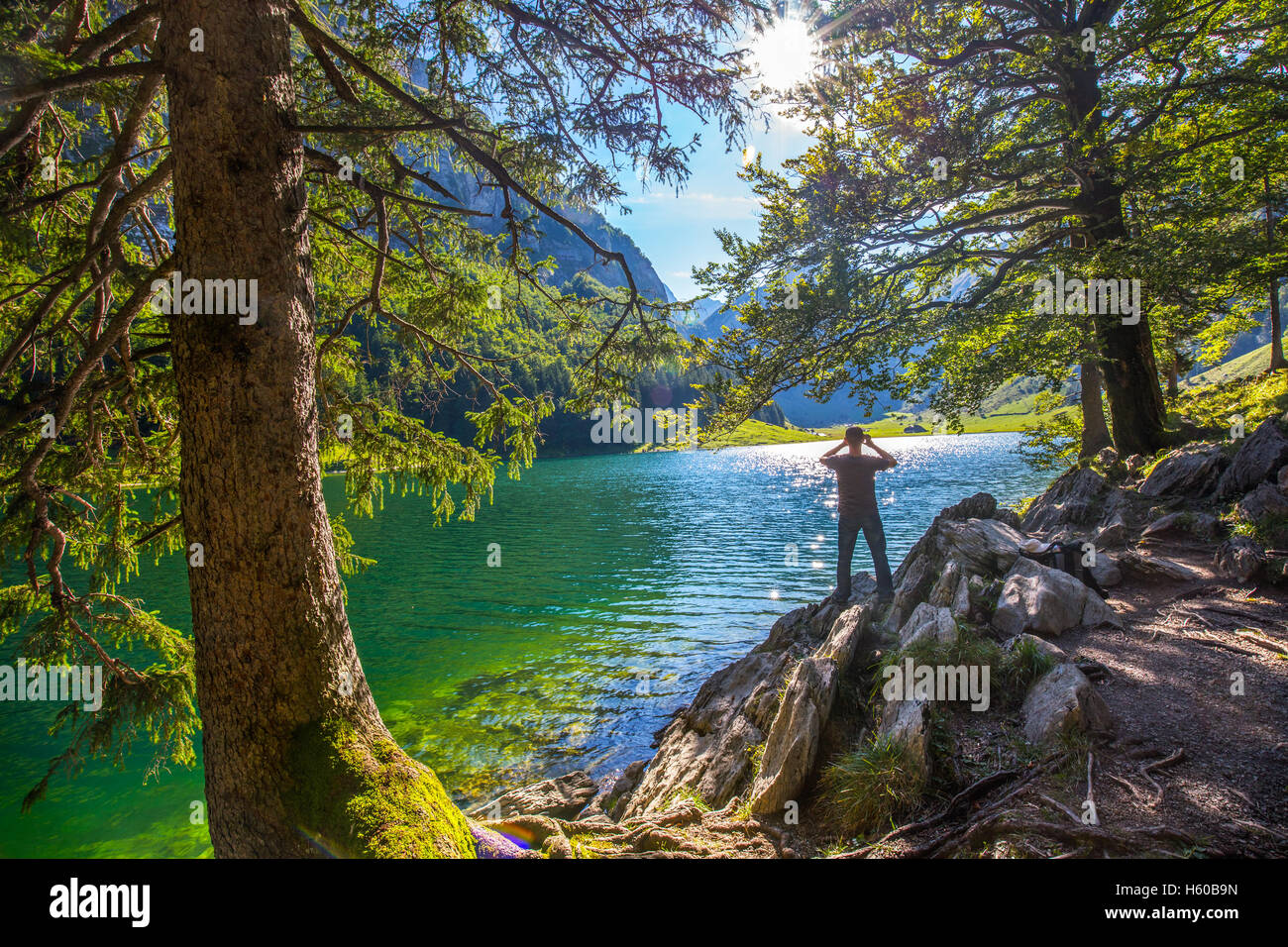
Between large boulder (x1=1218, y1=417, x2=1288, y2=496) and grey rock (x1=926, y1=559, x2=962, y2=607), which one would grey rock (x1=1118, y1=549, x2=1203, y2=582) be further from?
grey rock (x1=926, y1=559, x2=962, y2=607)

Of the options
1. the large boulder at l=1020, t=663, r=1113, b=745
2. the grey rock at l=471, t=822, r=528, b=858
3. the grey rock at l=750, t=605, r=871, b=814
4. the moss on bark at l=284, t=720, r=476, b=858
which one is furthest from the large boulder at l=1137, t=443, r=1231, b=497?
the moss on bark at l=284, t=720, r=476, b=858

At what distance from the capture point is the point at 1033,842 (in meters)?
2.93

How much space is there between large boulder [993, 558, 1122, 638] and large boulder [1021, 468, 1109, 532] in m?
5.96

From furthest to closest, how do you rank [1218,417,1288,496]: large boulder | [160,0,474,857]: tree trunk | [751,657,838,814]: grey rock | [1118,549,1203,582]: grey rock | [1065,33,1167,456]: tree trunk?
[1065,33,1167,456]: tree trunk
[1218,417,1288,496]: large boulder
[1118,549,1203,582]: grey rock
[751,657,838,814]: grey rock
[160,0,474,857]: tree trunk

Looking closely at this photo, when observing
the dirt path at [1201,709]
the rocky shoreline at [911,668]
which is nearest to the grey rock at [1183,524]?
the rocky shoreline at [911,668]

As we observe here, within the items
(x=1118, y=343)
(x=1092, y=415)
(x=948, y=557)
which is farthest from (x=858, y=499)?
(x=1092, y=415)

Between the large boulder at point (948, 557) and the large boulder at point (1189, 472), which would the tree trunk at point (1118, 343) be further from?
the large boulder at point (948, 557)

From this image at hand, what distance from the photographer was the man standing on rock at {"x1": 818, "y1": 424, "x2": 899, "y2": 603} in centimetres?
889

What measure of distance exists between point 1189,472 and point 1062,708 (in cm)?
896

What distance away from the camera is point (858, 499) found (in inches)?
356

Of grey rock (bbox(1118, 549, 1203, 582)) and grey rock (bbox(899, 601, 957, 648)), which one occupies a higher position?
grey rock (bbox(1118, 549, 1203, 582))

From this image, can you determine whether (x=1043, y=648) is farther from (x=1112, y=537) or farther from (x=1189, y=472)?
(x=1189, y=472)

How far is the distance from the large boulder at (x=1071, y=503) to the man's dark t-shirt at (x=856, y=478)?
550 centimetres

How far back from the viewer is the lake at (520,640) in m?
7.41
